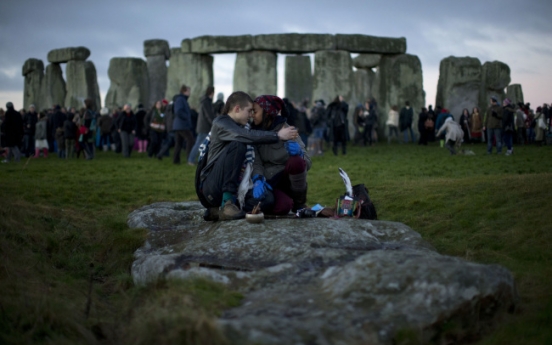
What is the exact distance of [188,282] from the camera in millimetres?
4906

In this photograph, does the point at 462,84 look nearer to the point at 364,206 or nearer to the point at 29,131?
the point at 29,131

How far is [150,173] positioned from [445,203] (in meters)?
8.82

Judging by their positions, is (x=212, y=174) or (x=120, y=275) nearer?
(x=120, y=275)

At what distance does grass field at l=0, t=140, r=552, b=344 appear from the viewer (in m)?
4.55

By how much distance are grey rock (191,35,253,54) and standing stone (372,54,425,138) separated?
6.00 metres

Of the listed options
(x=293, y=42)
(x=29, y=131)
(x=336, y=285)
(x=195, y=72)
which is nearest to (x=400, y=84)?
(x=293, y=42)

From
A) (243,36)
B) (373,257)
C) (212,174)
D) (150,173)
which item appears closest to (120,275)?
(212,174)

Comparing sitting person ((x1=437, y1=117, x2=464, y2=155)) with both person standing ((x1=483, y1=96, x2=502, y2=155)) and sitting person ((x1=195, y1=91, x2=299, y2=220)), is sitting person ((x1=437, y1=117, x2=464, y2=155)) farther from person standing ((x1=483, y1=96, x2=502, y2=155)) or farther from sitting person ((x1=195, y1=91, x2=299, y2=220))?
sitting person ((x1=195, y1=91, x2=299, y2=220))

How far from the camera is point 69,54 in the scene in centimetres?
3381

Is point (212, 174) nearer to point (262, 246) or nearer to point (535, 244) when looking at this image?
point (262, 246)

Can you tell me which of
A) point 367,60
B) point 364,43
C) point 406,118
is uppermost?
point 367,60

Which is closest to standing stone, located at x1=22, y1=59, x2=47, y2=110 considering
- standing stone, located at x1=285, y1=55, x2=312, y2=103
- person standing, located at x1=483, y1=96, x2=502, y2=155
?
standing stone, located at x1=285, y1=55, x2=312, y2=103

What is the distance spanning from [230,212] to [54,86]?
30.9 m

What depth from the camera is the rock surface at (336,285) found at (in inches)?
163
